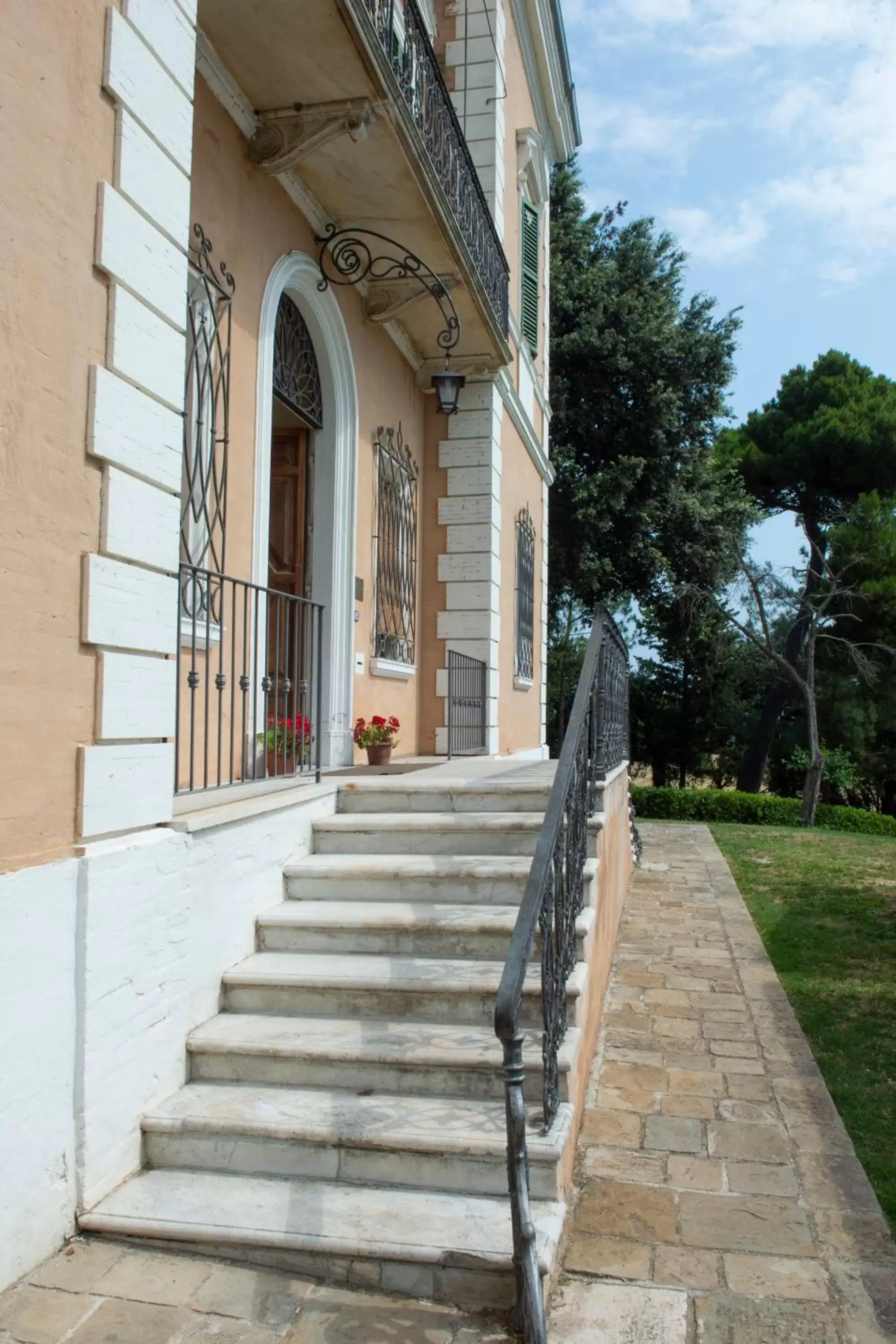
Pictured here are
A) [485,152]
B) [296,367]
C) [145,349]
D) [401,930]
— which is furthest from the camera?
[485,152]

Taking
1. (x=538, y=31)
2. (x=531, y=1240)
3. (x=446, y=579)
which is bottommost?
(x=531, y=1240)

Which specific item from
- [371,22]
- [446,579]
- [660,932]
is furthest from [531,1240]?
[446,579]

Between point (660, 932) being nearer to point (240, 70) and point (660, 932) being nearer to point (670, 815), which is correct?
point (240, 70)

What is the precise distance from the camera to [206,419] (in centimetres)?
491

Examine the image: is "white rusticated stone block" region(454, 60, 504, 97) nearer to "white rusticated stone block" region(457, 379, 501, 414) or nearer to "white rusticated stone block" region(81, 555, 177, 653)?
"white rusticated stone block" region(457, 379, 501, 414)

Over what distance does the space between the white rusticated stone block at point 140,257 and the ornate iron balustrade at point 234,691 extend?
2.99ft

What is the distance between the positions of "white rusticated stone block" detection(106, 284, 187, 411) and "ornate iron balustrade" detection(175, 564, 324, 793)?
2.15 ft

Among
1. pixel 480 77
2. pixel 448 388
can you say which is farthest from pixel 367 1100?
pixel 480 77

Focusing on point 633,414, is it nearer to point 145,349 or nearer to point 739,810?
point 739,810

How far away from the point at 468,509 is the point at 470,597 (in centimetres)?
77

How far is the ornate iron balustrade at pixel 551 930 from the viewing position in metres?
2.48

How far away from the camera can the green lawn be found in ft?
12.7

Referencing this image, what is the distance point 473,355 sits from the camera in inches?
336

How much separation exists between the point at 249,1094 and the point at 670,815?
14.4 m
